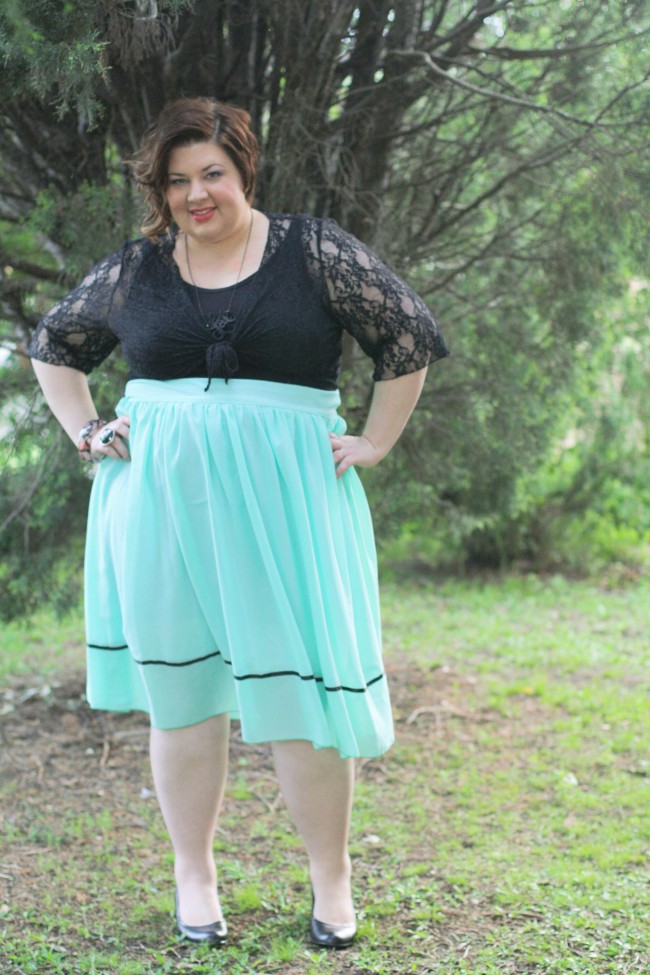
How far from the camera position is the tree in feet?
9.54

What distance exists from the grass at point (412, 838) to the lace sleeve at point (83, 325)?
141cm

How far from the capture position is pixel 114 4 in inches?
81.3

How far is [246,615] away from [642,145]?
6.20ft

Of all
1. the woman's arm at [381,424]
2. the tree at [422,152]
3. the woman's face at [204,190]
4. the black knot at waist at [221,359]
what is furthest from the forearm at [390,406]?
the tree at [422,152]

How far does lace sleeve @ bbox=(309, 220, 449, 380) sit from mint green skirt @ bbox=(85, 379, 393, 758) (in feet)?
0.57

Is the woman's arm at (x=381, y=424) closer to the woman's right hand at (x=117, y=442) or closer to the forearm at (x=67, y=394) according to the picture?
the woman's right hand at (x=117, y=442)

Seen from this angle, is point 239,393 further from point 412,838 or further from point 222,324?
point 412,838

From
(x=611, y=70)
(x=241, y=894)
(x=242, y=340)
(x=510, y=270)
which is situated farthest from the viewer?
(x=510, y=270)

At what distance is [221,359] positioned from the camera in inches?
89.4

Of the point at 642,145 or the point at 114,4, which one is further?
the point at 642,145

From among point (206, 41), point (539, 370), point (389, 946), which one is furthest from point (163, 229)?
point (539, 370)

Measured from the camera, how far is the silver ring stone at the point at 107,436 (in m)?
2.46

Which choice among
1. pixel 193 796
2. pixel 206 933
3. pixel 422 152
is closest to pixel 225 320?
pixel 193 796

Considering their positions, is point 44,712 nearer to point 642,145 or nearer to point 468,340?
point 468,340
